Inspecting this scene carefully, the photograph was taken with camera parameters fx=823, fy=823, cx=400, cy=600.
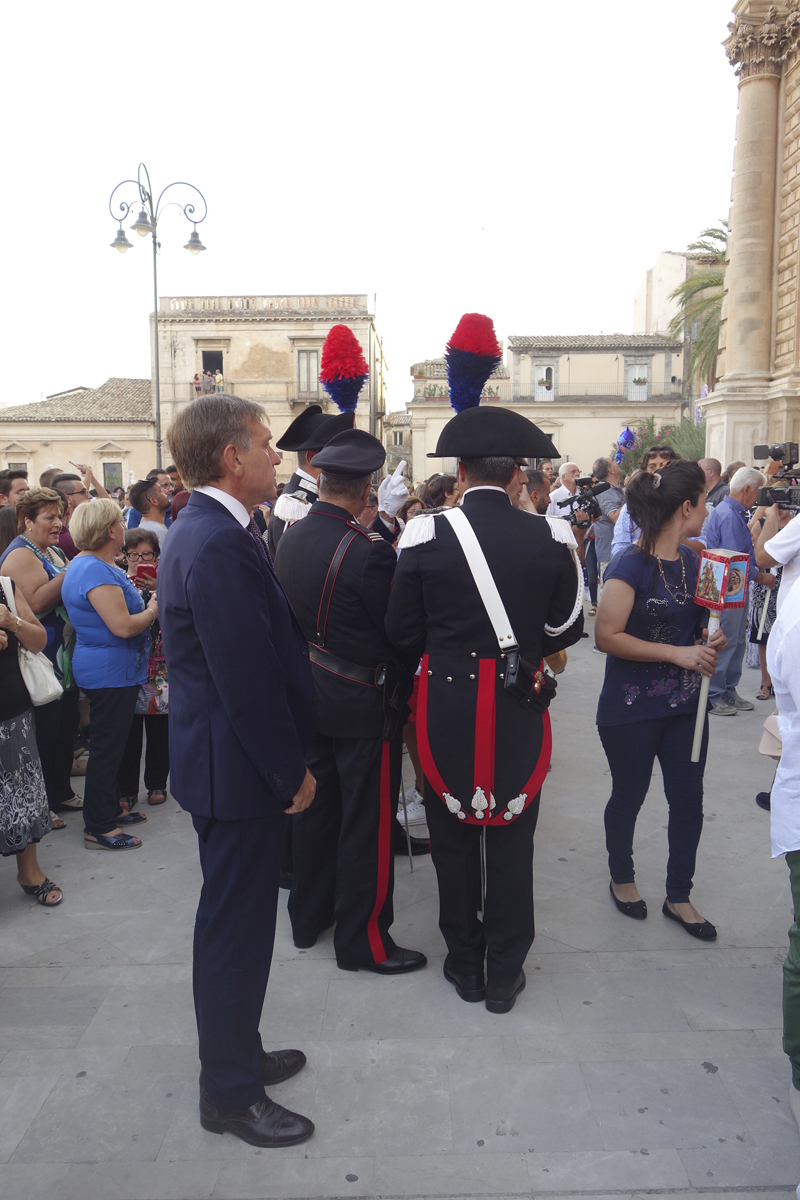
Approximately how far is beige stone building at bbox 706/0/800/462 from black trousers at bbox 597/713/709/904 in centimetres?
1223

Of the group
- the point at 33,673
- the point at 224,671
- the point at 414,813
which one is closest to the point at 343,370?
the point at 33,673

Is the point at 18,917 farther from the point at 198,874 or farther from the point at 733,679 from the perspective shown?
the point at 733,679

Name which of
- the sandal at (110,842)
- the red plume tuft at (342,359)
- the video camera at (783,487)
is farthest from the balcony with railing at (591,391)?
the sandal at (110,842)

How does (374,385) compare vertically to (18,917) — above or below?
above

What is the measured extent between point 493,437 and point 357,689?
1063mm

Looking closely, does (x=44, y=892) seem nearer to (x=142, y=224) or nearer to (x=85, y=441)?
(x=142, y=224)

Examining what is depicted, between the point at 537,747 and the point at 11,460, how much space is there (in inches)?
1665

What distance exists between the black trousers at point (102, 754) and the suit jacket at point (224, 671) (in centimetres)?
226

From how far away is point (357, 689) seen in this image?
313 centimetres

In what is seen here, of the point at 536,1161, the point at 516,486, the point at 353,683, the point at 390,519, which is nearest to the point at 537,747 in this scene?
the point at 353,683

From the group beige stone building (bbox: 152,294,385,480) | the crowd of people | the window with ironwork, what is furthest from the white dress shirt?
the window with ironwork

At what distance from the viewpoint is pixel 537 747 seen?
9.58 ft

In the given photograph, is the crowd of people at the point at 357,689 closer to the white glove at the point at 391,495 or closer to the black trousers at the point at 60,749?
the black trousers at the point at 60,749

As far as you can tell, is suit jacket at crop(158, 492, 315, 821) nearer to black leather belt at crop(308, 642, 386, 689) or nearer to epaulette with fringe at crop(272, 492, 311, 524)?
black leather belt at crop(308, 642, 386, 689)
